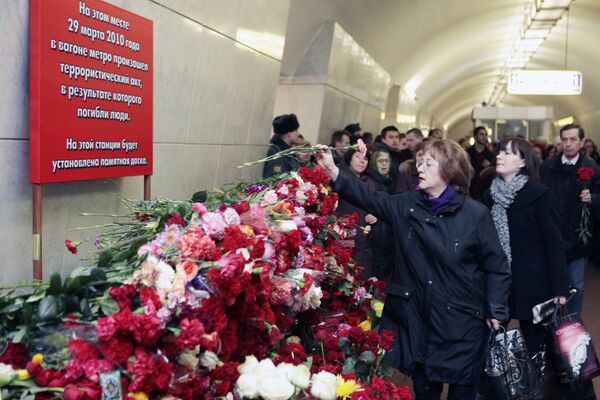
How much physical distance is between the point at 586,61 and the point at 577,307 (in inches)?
709

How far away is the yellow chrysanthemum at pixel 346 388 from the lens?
2.24 m

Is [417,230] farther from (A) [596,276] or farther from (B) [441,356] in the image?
(A) [596,276]

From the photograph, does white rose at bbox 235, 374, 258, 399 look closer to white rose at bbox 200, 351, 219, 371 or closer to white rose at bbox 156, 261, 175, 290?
white rose at bbox 200, 351, 219, 371

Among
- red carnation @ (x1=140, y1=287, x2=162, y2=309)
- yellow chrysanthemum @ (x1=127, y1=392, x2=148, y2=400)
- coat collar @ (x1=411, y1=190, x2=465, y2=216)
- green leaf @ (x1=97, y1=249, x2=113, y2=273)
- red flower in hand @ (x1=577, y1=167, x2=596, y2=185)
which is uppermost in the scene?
red flower in hand @ (x1=577, y1=167, x2=596, y2=185)

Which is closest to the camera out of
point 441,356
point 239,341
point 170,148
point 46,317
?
point 46,317

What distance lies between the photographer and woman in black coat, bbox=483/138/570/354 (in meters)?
4.29

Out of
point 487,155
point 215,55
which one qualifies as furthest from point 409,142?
point 215,55

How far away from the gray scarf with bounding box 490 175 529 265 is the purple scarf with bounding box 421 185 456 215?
84 centimetres

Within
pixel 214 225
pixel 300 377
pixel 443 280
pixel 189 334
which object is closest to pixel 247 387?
pixel 300 377

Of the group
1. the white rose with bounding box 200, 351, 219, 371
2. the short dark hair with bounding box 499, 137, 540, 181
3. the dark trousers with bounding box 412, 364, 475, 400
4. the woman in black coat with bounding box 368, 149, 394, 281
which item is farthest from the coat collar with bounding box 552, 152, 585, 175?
the white rose with bounding box 200, 351, 219, 371

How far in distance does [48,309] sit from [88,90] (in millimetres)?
1774

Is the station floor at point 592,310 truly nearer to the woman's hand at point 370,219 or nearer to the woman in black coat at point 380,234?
the woman in black coat at point 380,234

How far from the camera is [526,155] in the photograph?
14.6 ft

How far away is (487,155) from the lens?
1155 centimetres
